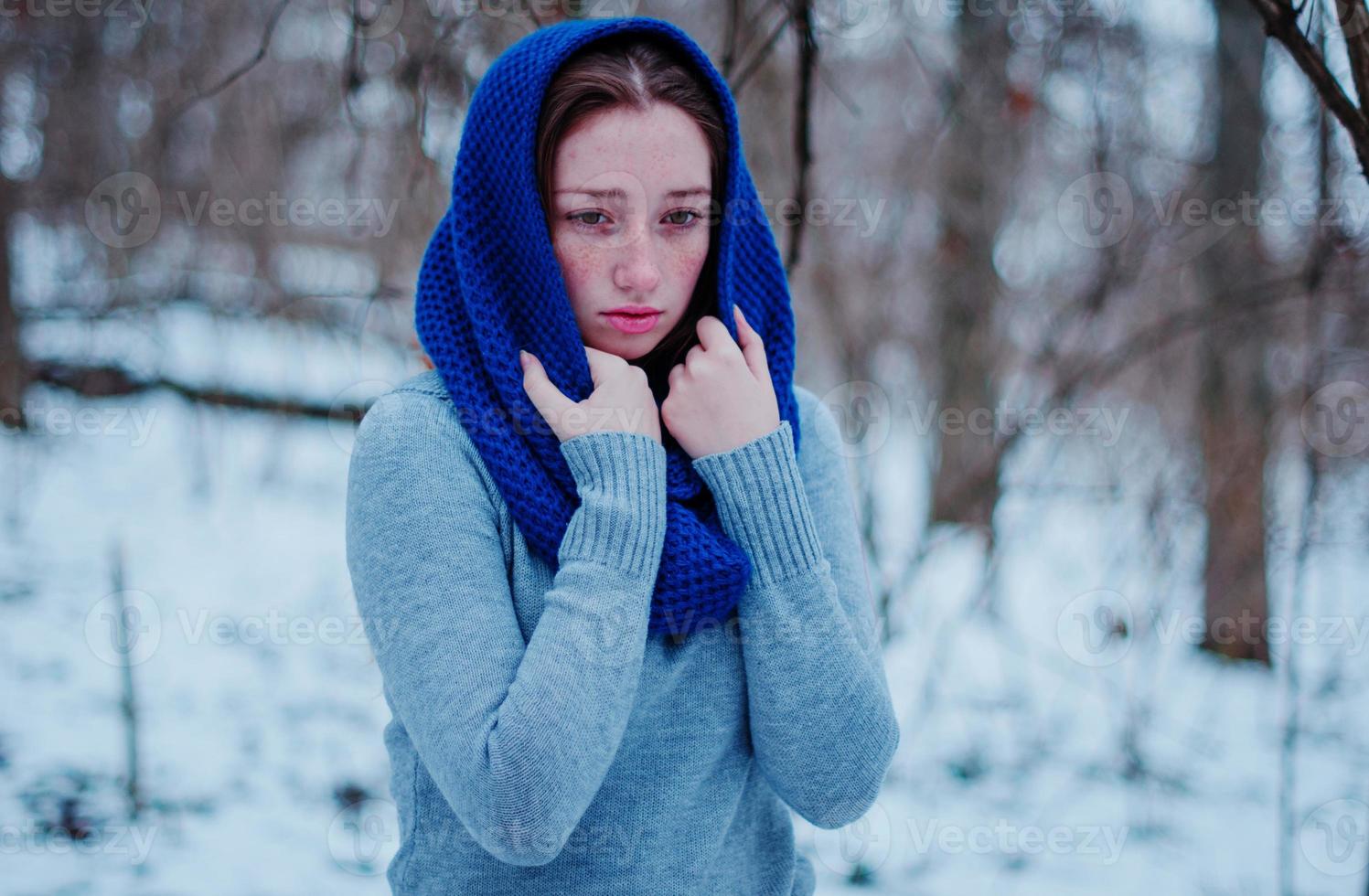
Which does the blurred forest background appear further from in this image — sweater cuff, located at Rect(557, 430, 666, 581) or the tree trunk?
sweater cuff, located at Rect(557, 430, 666, 581)

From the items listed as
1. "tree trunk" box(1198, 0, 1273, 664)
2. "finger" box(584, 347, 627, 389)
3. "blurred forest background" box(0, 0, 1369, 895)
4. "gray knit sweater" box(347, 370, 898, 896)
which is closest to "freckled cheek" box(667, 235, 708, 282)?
"finger" box(584, 347, 627, 389)

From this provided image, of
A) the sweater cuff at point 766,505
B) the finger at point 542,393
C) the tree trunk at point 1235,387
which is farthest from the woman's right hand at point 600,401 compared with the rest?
the tree trunk at point 1235,387

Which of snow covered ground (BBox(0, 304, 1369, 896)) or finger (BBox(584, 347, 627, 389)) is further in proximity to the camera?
snow covered ground (BBox(0, 304, 1369, 896))

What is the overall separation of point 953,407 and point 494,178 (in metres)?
5.54

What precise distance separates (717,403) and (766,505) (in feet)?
0.48

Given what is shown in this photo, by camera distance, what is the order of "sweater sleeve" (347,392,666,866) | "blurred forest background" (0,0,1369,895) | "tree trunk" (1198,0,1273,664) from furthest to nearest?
"tree trunk" (1198,0,1273,664) → "blurred forest background" (0,0,1369,895) → "sweater sleeve" (347,392,666,866)

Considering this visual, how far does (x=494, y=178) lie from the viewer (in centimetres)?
117

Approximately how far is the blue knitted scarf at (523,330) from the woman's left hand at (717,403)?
63 mm

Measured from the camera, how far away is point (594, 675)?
102 cm

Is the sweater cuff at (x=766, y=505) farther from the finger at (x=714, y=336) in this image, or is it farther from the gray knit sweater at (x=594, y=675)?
the finger at (x=714, y=336)

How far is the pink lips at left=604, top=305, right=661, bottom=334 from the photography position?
1225mm

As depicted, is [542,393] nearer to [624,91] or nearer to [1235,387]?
[624,91]

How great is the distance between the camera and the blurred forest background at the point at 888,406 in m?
3.04

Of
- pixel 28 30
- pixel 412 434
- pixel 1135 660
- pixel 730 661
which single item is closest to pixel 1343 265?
pixel 1135 660
